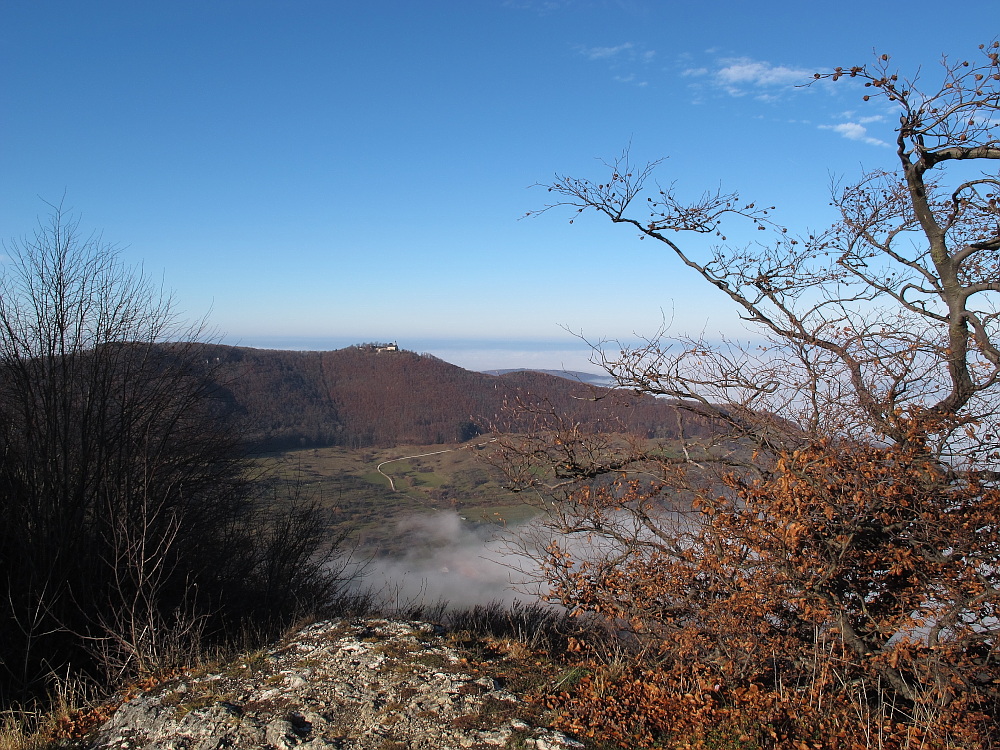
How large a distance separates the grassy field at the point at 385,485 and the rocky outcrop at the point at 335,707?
60.6 ft

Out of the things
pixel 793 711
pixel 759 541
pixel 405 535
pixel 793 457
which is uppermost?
pixel 793 457

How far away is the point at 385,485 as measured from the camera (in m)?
34.1

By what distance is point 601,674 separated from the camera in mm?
5074

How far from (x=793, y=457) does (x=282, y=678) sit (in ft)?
14.8

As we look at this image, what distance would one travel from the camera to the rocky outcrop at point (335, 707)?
Result: 402 centimetres

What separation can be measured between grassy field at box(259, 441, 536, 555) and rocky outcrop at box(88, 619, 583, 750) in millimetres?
18485

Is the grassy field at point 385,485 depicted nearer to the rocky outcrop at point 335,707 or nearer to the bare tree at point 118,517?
the bare tree at point 118,517

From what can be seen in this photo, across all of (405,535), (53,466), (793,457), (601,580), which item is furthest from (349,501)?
(793,457)

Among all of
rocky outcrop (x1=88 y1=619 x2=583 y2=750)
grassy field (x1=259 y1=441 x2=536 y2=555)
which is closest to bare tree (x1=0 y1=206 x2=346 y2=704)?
rocky outcrop (x1=88 y1=619 x2=583 y2=750)

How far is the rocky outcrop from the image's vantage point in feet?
13.2

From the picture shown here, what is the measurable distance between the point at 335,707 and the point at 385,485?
30.3 metres

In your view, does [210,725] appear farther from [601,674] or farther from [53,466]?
[53,466]

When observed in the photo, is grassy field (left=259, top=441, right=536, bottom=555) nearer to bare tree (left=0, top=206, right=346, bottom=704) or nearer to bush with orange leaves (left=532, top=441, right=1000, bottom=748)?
bare tree (left=0, top=206, right=346, bottom=704)

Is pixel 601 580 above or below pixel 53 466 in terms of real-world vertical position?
below
